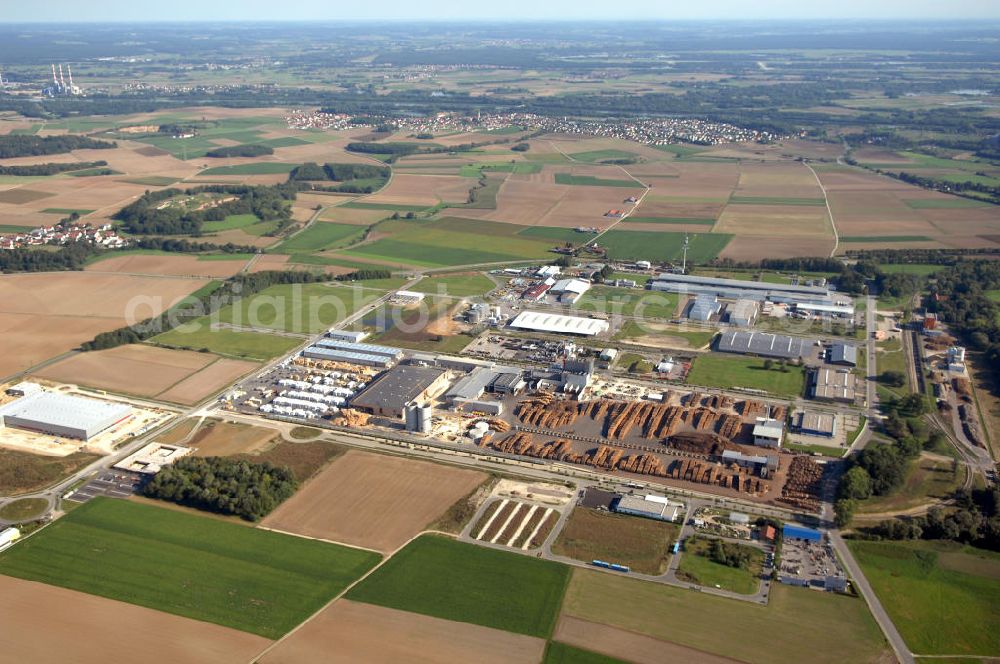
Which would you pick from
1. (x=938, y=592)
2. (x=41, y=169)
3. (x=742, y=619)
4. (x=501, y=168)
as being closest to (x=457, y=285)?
(x=742, y=619)

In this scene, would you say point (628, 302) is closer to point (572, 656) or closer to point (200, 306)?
point (200, 306)

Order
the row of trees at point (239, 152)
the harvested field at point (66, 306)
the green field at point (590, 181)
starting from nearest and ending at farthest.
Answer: the harvested field at point (66, 306) < the green field at point (590, 181) < the row of trees at point (239, 152)

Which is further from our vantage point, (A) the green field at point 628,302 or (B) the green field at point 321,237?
(B) the green field at point 321,237

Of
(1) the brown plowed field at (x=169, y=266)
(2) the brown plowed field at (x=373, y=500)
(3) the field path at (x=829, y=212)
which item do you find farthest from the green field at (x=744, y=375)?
(1) the brown plowed field at (x=169, y=266)

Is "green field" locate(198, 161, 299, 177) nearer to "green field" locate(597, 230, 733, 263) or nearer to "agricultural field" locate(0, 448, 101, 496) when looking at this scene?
"green field" locate(597, 230, 733, 263)

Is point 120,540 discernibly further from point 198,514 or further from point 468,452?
point 468,452

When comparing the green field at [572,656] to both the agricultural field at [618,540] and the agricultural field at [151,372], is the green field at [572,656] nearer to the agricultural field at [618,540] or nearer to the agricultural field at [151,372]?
the agricultural field at [618,540]

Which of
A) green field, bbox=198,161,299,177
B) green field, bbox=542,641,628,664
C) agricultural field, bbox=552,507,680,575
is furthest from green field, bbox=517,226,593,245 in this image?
green field, bbox=542,641,628,664
